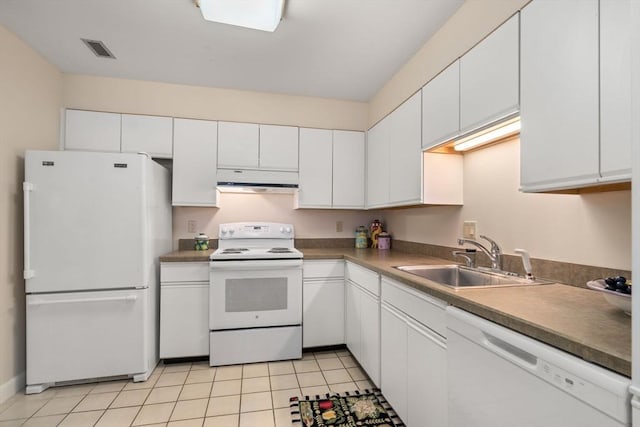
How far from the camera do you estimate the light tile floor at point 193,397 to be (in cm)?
182

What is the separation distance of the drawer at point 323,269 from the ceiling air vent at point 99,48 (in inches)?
88.3

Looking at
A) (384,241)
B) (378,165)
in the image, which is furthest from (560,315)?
(384,241)

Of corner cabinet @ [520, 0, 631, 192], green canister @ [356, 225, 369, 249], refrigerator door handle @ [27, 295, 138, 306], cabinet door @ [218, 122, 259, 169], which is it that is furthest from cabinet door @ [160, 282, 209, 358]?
corner cabinet @ [520, 0, 631, 192]

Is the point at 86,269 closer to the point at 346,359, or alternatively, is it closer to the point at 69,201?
the point at 69,201

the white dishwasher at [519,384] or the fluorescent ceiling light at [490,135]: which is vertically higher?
the fluorescent ceiling light at [490,135]

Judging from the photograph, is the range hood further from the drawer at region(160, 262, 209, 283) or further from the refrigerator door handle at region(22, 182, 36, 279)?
the refrigerator door handle at region(22, 182, 36, 279)

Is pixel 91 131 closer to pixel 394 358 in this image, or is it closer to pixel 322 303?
pixel 322 303

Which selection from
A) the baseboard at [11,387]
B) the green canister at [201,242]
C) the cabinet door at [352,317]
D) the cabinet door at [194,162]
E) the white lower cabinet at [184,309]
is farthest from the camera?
the green canister at [201,242]

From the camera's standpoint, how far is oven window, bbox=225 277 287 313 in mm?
2542

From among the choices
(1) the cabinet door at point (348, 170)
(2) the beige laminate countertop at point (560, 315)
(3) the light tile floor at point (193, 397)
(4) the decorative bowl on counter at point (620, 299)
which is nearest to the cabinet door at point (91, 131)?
(3) the light tile floor at point (193, 397)

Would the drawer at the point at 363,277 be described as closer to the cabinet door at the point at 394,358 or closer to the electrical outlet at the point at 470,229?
the cabinet door at the point at 394,358

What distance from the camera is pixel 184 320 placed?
2523 millimetres

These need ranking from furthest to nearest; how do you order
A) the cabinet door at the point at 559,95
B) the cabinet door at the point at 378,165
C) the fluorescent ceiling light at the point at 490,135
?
1. the cabinet door at the point at 378,165
2. the fluorescent ceiling light at the point at 490,135
3. the cabinet door at the point at 559,95

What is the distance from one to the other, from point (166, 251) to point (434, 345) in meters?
2.37
